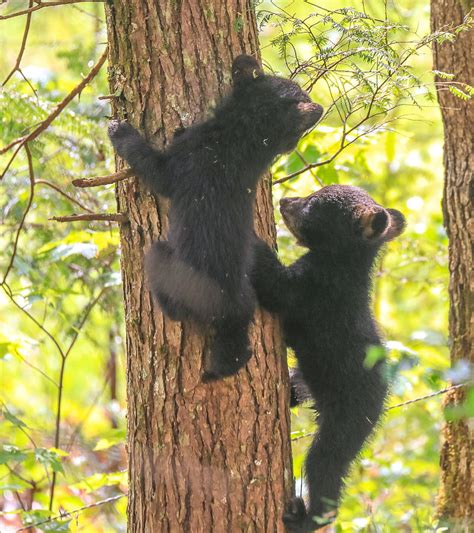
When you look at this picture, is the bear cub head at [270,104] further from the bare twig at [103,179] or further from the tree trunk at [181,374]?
the bare twig at [103,179]

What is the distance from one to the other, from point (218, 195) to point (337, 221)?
3.55ft

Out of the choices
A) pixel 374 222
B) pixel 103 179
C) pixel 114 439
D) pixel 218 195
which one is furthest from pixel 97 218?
pixel 114 439

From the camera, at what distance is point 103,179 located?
3.18 m

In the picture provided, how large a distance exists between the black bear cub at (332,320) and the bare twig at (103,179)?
0.78 m

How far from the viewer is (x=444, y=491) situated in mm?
5020

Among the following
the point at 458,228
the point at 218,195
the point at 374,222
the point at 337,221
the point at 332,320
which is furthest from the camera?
the point at 458,228

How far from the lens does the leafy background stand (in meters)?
3.73

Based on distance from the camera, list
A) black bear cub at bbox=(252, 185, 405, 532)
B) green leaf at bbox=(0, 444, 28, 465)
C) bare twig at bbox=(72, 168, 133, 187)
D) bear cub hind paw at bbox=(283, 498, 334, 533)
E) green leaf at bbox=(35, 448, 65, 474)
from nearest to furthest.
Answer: bare twig at bbox=(72, 168, 133, 187), bear cub hind paw at bbox=(283, 498, 334, 533), black bear cub at bbox=(252, 185, 405, 532), green leaf at bbox=(0, 444, 28, 465), green leaf at bbox=(35, 448, 65, 474)

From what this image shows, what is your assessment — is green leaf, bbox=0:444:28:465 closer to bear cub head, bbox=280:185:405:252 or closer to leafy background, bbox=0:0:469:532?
leafy background, bbox=0:0:469:532

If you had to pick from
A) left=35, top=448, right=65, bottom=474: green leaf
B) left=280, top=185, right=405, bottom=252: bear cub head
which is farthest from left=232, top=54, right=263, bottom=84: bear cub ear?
left=35, top=448, right=65, bottom=474: green leaf

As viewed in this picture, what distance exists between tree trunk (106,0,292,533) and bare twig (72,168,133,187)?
0.36 feet

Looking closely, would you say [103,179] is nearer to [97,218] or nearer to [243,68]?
[97,218]

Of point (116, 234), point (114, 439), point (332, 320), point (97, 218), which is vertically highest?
point (116, 234)

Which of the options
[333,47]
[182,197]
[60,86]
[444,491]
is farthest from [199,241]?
[60,86]
